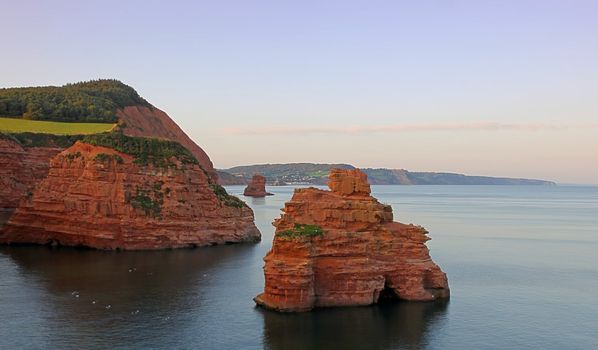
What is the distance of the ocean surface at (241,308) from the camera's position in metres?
37.7

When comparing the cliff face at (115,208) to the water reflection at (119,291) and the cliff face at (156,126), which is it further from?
the cliff face at (156,126)

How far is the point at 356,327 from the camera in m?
39.8

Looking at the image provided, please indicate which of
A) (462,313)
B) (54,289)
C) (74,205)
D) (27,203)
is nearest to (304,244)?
(462,313)

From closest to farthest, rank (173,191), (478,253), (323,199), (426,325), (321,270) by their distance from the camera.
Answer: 1. (426,325)
2. (321,270)
3. (323,199)
4. (478,253)
5. (173,191)

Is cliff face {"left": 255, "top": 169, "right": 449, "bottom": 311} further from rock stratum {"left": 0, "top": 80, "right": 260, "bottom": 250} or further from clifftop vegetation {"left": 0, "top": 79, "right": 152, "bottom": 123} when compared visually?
clifftop vegetation {"left": 0, "top": 79, "right": 152, "bottom": 123}

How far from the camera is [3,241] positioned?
83438mm

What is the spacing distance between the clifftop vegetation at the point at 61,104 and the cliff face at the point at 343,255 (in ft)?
275

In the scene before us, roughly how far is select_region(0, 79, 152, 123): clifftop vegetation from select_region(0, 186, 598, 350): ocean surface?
1820 inches

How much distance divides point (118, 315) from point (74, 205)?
133ft

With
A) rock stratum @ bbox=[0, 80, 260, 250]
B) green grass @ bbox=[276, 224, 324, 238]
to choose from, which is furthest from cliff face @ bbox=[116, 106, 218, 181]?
green grass @ bbox=[276, 224, 324, 238]

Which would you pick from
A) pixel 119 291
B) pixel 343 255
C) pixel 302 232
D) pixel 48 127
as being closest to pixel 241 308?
pixel 302 232

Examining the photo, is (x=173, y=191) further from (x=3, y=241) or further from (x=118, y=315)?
Answer: (x=118, y=315)

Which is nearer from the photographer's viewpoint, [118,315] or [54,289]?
[118,315]

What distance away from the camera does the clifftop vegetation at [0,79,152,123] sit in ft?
374
